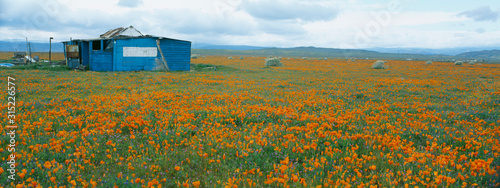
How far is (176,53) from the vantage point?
3064cm

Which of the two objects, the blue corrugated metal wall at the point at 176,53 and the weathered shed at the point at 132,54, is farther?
the blue corrugated metal wall at the point at 176,53

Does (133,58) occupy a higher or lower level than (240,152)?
higher

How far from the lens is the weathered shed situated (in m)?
27.3

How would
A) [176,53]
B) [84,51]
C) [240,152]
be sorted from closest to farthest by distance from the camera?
[240,152]
[176,53]
[84,51]

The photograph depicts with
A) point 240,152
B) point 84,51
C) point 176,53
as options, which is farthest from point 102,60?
point 240,152

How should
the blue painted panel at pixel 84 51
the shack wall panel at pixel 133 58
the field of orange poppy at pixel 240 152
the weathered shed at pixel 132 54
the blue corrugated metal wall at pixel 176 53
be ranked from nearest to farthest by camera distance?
the field of orange poppy at pixel 240 152 < the shack wall panel at pixel 133 58 < the weathered shed at pixel 132 54 < the blue corrugated metal wall at pixel 176 53 < the blue painted panel at pixel 84 51

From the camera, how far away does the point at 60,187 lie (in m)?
3.84

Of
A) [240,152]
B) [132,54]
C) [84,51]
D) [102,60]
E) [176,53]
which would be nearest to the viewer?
[240,152]

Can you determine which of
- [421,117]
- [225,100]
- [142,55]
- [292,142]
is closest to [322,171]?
[292,142]

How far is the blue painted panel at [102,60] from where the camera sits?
89.7ft

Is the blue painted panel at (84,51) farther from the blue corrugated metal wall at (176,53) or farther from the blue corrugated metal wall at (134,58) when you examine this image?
the blue corrugated metal wall at (176,53)

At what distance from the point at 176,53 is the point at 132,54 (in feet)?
15.4

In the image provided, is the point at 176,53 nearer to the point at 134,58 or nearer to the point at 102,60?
the point at 134,58

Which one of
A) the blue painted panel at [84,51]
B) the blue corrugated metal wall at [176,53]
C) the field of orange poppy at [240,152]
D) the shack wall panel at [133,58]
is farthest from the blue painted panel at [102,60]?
the field of orange poppy at [240,152]
